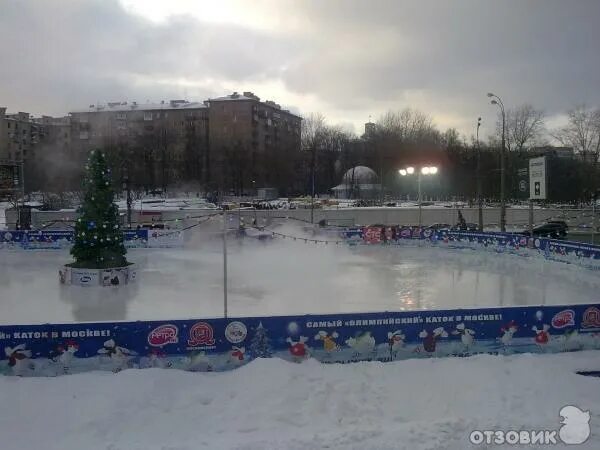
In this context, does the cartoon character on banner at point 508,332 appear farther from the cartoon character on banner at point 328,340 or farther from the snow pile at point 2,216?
the snow pile at point 2,216

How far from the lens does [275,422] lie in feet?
25.6

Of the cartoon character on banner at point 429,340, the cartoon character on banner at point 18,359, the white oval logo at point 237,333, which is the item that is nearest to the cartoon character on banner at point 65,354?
the cartoon character on banner at point 18,359

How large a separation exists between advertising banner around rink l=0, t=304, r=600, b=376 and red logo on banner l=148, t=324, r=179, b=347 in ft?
0.06

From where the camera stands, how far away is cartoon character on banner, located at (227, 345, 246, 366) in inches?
384

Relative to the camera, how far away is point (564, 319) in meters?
10.7

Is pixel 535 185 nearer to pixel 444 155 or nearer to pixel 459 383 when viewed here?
pixel 459 383

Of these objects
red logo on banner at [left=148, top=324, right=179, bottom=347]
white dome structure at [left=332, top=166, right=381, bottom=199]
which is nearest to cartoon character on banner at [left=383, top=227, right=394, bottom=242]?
red logo on banner at [left=148, top=324, right=179, bottom=347]

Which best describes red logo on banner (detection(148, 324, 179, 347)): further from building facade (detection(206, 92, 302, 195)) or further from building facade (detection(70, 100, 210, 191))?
building facade (detection(206, 92, 302, 195))

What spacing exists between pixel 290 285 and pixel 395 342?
31.4ft

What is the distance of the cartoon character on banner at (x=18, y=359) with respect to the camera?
9.27m

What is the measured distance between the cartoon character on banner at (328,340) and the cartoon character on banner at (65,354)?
431 centimetres

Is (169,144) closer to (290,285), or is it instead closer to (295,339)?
(290,285)

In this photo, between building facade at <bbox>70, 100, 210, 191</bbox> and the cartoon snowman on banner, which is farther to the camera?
building facade at <bbox>70, 100, 210, 191</bbox>

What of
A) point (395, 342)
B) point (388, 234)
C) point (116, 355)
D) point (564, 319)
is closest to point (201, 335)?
point (116, 355)
